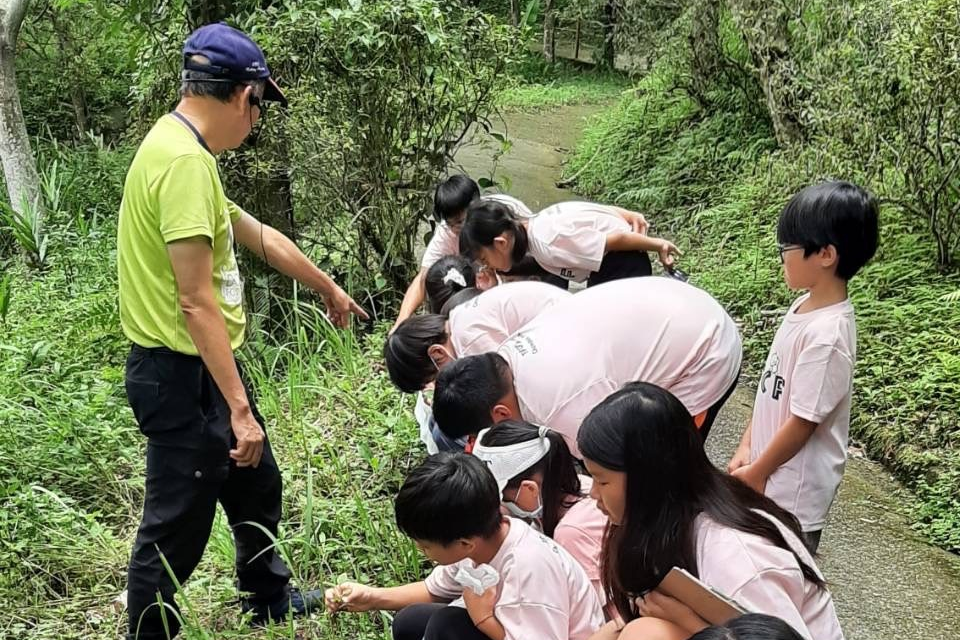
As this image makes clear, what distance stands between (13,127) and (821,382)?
7.88 metres

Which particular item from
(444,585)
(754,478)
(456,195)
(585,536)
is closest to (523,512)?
(585,536)

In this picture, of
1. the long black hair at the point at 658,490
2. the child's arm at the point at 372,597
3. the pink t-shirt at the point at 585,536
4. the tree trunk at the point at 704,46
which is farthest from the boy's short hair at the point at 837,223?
the tree trunk at the point at 704,46

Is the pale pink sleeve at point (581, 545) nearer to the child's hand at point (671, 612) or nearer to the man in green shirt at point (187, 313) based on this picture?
the child's hand at point (671, 612)

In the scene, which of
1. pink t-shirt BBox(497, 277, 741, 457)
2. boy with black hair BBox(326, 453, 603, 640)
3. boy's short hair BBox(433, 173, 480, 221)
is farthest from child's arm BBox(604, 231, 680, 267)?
boy with black hair BBox(326, 453, 603, 640)

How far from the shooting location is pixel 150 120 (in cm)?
581

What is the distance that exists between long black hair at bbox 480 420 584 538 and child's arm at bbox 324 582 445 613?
1.39ft

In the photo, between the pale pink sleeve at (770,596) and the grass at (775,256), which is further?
the grass at (775,256)

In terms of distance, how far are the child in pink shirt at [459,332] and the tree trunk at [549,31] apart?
19965mm

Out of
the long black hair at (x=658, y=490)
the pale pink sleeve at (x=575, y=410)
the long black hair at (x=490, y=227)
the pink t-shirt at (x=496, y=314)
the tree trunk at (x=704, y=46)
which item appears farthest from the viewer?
the tree trunk at (x=704, y=46)

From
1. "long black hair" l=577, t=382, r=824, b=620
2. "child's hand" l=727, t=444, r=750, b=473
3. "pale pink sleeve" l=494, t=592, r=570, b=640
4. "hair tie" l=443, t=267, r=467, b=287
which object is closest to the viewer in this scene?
"long black hair" l=577, t=382, r=824, b=620

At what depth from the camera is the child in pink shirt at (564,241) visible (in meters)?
3.58

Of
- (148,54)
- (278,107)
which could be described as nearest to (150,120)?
(148,54)

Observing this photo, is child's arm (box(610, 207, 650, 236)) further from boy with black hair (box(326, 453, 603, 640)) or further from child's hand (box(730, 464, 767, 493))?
boy with black hair (box(326, 453, 603, 640))

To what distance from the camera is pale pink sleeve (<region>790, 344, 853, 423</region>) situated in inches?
93.2
